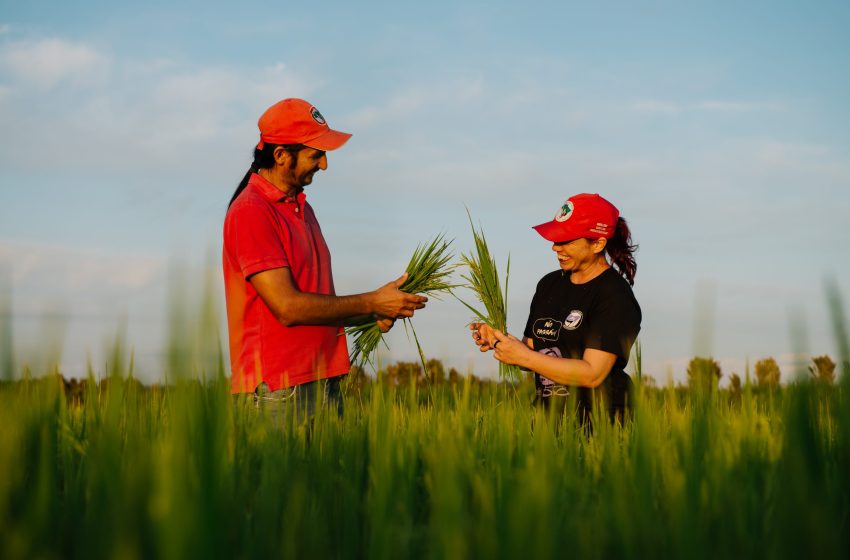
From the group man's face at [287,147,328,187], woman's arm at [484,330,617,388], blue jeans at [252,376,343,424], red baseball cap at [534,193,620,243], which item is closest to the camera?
blue jeans at [252,376,343,424]

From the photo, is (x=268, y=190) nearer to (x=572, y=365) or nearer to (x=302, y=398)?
(x=302, y=398)

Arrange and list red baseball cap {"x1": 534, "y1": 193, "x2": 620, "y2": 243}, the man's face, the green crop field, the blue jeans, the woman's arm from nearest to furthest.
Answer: the green crop field
the blue jeans
the woman's arm
the man's face
red baseball cap {"x1": 534, "y1": 193, "x2": 620, "y2": 243}

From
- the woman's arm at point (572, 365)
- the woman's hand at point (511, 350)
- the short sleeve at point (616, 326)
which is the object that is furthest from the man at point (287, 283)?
the short sleeve at point (616, 326)

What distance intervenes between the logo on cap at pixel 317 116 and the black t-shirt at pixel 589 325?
1.31 m

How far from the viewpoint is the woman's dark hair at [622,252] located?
12.2ft

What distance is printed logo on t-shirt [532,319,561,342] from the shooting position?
365cm

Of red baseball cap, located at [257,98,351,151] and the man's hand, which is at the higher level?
red baseball cap, located at [257,98,351,151]

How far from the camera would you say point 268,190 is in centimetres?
338

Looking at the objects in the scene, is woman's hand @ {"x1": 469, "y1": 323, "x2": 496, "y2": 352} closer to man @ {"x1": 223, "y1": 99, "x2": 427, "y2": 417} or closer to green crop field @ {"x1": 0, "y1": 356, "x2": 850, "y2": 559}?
man @ {"x1": 223, "y1": 99, "x2": 427, "y2": 417}

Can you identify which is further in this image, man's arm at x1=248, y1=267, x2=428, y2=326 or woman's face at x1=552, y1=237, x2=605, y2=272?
woman's face at x1=552, y1=237, x2=605, y2=272

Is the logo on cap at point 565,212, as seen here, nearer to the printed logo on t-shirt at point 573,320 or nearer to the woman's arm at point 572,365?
the printed logo on t-shirt at point 573,320

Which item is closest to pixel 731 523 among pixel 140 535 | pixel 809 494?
pixel 809 494

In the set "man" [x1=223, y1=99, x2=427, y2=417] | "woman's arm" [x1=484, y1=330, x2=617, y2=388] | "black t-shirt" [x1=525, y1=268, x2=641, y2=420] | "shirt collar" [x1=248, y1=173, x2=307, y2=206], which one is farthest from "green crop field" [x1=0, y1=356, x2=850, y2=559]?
"shirt collar" [x1=248, y1=173, x2=307, y2=206]

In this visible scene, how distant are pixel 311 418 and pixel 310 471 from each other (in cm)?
71
